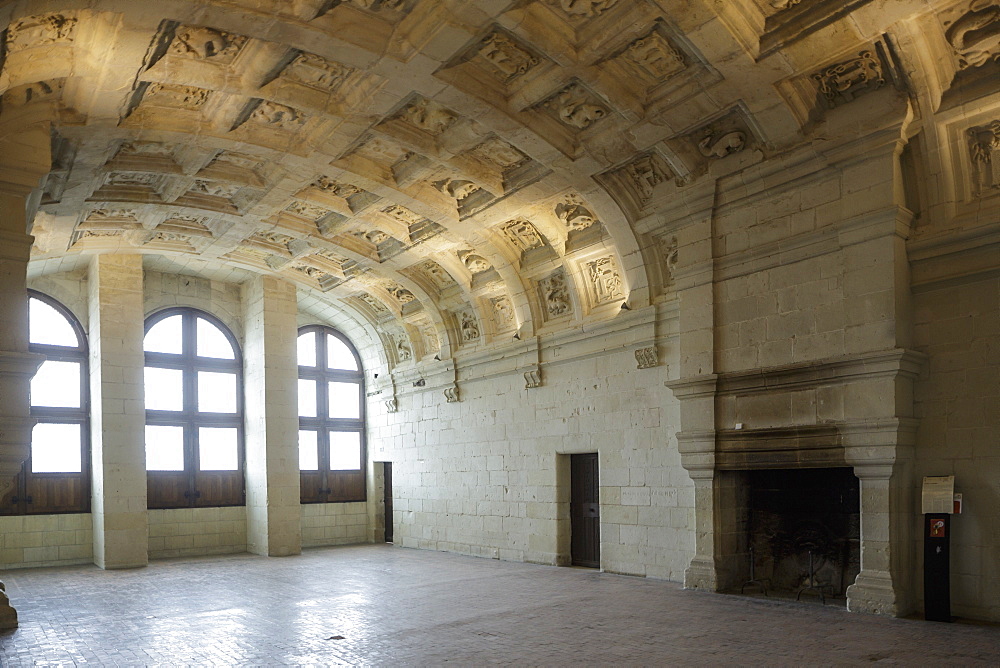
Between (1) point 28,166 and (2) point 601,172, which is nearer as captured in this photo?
(1) point 28,166

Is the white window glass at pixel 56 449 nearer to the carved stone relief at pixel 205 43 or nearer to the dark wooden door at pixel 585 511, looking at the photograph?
the carved stone relief at pixel 205 43

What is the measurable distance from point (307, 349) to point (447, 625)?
41.1ft

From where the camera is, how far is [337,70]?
10438mm

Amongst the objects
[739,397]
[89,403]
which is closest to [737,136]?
[739,397]

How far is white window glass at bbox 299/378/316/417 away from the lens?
65.5ft

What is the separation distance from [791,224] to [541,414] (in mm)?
6416

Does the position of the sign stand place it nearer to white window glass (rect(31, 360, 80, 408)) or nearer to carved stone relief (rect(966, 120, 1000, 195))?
carved stone relief (rect(966, 120, 1000, 195))

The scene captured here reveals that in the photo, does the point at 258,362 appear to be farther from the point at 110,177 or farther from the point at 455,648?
the point at 455,648

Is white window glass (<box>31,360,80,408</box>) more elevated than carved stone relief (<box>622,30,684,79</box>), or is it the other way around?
carved stone relief (<box>622,30,684,79</box>)

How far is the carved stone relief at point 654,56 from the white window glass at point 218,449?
43.6 ft

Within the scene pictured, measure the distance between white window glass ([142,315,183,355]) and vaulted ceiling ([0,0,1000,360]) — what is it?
92.9 inches

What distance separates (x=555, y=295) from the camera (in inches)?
598

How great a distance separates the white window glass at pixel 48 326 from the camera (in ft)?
55.5

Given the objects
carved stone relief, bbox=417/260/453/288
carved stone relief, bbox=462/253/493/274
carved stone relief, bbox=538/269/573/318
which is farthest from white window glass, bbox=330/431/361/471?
carved stone relief, bbox=538/269/573/318
